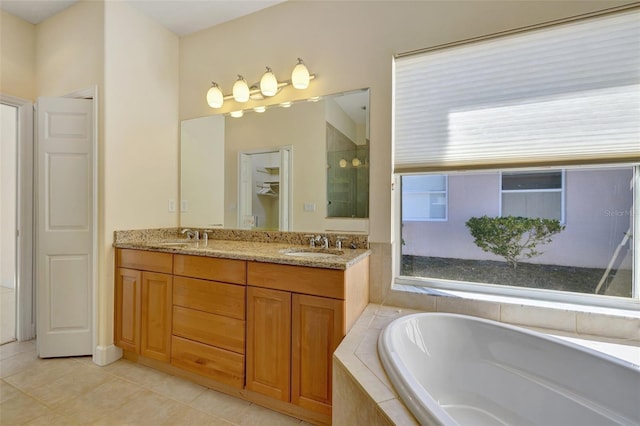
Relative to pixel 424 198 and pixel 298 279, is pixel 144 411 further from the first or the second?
pixel 424 198

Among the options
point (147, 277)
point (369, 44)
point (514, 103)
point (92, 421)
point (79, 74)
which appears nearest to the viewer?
point (92, 421)

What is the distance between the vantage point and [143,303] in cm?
200

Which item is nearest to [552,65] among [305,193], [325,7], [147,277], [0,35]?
[325,7]

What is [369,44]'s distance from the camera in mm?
1866

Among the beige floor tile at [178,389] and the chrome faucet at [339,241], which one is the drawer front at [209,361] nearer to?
the beige floor tile at [178,389]

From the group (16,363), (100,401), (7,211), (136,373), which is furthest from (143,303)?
(7,211)

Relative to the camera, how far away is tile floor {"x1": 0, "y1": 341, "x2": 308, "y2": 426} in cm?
152

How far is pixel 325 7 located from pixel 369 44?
0.46 m

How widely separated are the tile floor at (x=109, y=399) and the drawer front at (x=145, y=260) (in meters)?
0.73

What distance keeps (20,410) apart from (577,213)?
3.34 metres

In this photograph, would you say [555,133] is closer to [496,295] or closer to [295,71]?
[496,295]

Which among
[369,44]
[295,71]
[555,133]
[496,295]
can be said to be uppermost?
[369,44]

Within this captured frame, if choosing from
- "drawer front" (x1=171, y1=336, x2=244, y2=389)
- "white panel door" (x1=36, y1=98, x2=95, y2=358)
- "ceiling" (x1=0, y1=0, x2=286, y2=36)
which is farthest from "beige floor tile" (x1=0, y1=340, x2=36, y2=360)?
"ceiling" (x1=0, y1=0, x2=286, y2=36)

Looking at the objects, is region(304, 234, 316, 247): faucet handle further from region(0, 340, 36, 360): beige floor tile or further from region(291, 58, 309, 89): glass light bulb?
region(0, 340, 36, 360): beige floor tile
